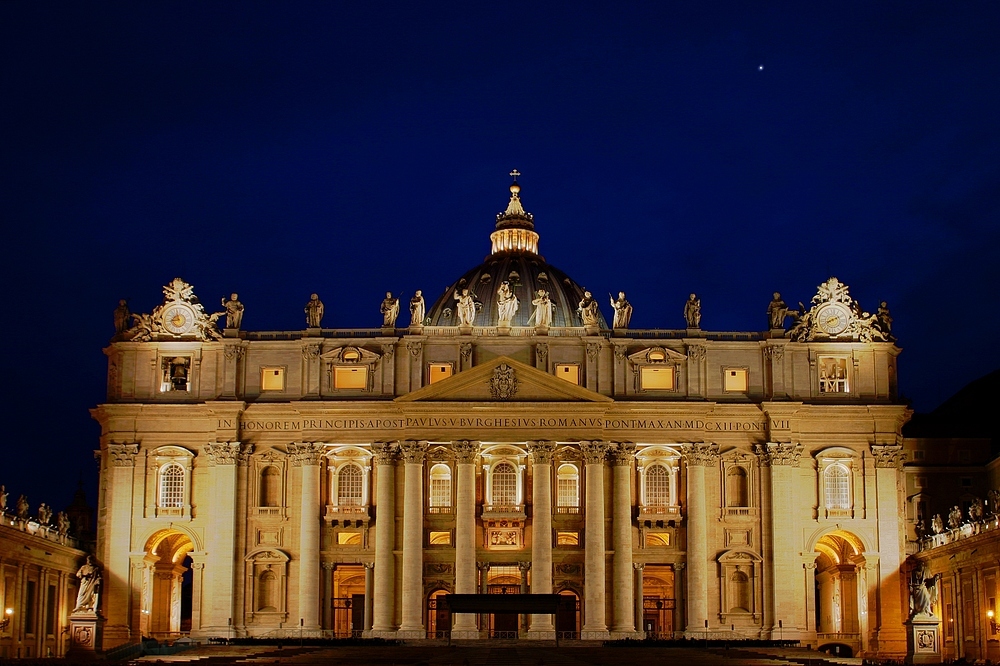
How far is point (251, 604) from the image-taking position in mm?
96375

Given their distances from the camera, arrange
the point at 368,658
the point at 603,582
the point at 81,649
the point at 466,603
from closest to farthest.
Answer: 1. the point at 368,658
2. the point at 466,603
3. the point at 81,649
4. the point at 603,582

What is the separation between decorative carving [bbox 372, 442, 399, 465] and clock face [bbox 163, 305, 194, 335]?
1451 centimetres

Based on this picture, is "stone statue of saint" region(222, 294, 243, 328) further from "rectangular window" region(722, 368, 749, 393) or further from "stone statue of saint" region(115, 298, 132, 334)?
"rectangular window" region(722, 368, 749, 393)

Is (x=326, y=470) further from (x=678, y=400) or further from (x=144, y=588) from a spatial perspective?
(x=678, y=400)

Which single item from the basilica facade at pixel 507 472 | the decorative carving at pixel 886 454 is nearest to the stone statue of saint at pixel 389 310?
the basilica facade at pixel 507 472

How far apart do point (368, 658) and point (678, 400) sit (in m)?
32.2

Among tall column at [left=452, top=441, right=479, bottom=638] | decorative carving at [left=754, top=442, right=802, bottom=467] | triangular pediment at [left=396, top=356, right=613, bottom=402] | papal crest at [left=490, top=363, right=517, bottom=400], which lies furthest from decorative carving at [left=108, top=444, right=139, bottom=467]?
decorative carving at [left=754, top=442, right=802, bottom=467]

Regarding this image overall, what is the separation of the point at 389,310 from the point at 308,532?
577 inches

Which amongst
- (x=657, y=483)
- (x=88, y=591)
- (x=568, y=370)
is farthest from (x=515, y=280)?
(x=88, y=591)

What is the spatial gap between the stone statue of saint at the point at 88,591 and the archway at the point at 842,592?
43249 mm

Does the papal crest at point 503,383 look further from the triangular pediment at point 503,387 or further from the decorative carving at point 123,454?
the decorative carving at point 123,454

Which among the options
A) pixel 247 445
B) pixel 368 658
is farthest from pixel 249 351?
pixel 368 658

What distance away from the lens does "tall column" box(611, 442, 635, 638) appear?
3743 inches

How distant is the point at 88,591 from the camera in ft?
292
